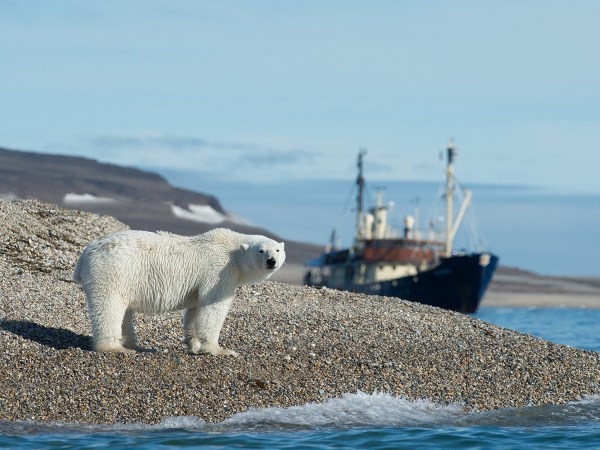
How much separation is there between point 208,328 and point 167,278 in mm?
800

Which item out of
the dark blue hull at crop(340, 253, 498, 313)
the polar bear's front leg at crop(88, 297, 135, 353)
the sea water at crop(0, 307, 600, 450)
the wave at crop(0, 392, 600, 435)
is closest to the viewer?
the sea water at crop(0, 307, 600, 450)

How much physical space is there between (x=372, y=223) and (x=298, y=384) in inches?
2290

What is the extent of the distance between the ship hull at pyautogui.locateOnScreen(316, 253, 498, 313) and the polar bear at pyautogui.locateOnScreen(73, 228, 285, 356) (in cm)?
4782

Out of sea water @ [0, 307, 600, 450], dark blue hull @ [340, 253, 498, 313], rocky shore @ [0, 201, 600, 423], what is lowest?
sea water @ [0, 307, 600, 450]

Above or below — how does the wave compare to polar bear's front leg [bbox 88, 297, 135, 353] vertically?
below

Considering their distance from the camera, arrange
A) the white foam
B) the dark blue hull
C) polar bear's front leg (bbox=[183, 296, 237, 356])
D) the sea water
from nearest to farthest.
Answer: the sea water, the white foam, polar bear's front leg (bbox=[183, 296, 237, 356]), the dark blue hull

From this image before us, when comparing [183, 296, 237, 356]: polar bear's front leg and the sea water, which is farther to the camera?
[183, 296, 237, 356]: polar bear's front leg

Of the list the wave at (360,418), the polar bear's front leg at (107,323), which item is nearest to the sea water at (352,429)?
the wave at (360,418)

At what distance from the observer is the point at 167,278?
13.1 metres

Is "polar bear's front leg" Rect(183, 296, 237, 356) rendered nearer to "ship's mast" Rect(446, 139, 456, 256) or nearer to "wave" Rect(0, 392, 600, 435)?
"wave" Rect(0, 392, 600, 435)

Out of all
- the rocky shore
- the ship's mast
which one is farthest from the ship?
the rocky shore

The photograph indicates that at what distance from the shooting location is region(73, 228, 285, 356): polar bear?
507 inches

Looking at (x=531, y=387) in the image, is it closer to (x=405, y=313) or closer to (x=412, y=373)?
(x=412, y=373)

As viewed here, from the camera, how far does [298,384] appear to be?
41.6 feet
